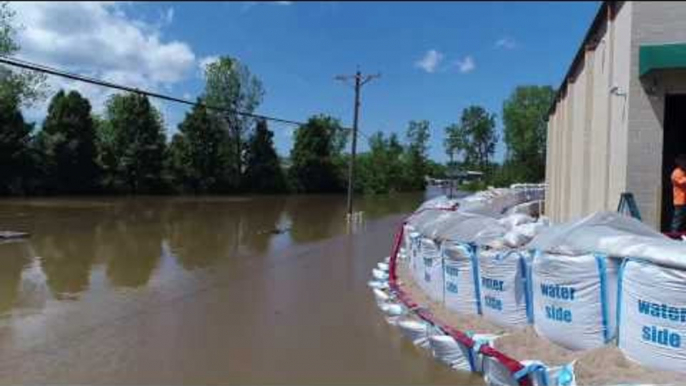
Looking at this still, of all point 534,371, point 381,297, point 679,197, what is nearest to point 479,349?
point 534,371

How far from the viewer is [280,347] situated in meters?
7.19

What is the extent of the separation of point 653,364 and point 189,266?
10.3 meters

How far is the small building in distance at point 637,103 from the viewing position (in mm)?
8648

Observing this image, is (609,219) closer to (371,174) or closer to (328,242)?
(328,242)

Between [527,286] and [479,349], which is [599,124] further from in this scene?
[479,349]

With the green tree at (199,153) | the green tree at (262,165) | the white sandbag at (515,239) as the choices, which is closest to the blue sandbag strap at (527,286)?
the white sandbag at (515,239)

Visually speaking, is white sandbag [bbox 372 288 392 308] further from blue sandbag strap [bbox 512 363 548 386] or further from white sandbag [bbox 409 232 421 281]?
blue sandbag strap [bbox 512 363 548 386]

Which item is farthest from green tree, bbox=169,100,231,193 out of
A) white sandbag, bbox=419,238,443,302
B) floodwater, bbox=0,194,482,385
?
white sandbag, bbox=419,238,443,302

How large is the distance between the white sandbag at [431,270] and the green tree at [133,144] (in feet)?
139

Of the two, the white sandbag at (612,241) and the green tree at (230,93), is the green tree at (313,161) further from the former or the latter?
the white sandbag at (612,241)

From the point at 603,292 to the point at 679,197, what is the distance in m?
3.99

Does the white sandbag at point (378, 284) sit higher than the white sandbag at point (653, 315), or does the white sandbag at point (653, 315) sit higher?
the white sandbag at point (653, 315)

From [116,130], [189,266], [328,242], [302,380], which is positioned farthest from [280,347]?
[116,130]

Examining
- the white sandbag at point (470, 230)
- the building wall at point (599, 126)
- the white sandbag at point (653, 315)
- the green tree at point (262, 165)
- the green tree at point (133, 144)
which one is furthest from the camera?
the green tree at point (262, 165)
